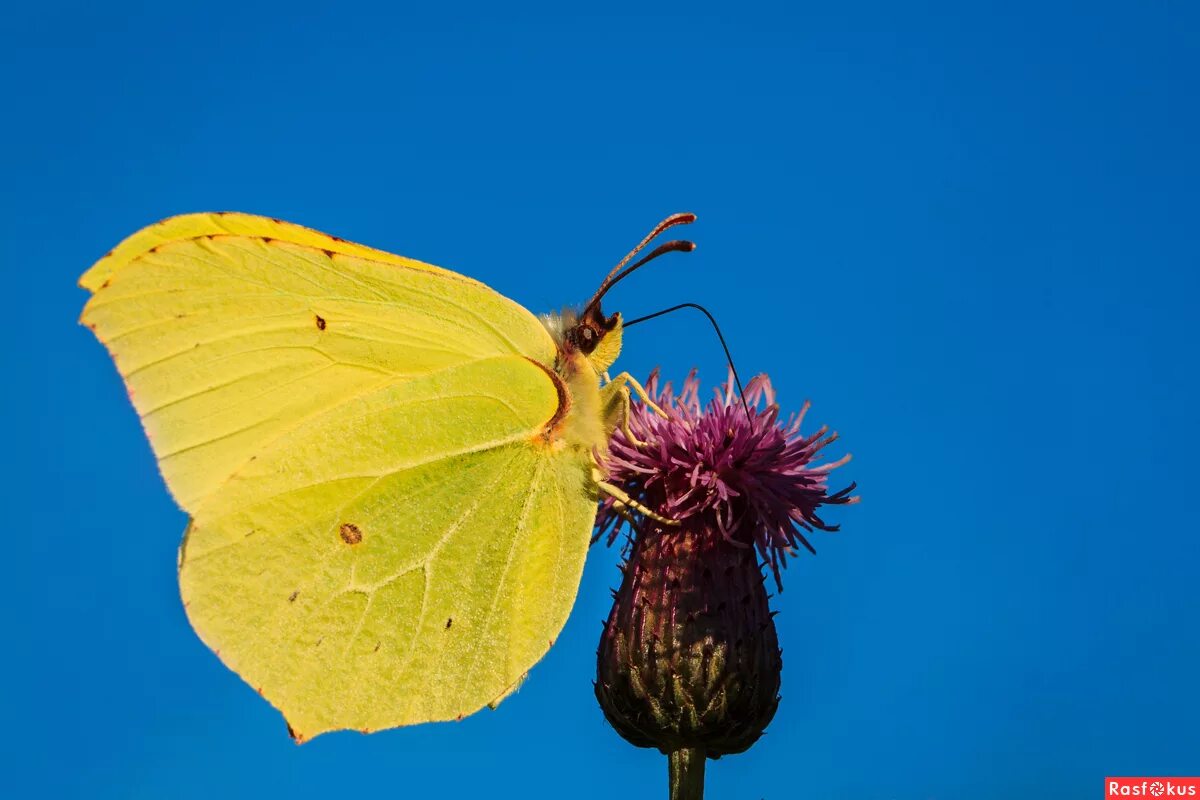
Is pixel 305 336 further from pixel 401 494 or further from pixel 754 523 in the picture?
pixel 754 523

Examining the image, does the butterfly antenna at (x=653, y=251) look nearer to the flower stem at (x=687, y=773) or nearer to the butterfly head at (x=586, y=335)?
the butterfly head at (x=586, y=335)

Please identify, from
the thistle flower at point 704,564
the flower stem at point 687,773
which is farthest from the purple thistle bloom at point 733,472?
the flower stem at point 687,773

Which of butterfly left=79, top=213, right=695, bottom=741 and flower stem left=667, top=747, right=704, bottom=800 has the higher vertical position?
butterfly left=79, top=213, right=695, bottom=741

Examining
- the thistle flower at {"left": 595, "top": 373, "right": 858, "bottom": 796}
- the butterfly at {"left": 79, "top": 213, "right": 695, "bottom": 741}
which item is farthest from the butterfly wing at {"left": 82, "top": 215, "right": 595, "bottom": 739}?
the thistle flower at {"left": 595, "top": 373, "right": 858, "bottom": 796}

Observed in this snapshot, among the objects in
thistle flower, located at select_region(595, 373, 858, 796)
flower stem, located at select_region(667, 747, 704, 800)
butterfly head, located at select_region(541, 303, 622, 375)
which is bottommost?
flower stem, located at select_region(667, 747, 704, 800)

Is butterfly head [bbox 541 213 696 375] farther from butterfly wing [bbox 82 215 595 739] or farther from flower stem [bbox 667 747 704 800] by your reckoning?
flower stem [bbox 667 747 704 800]

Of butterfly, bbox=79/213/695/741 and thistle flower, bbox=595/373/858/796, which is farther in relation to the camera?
thistle flower, bbox=595/373/858/796
